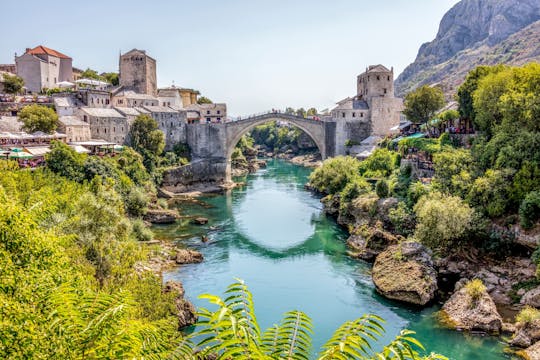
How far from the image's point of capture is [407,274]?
17.5 m

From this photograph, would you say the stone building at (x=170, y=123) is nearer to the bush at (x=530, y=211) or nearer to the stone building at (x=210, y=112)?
the stone building at (x=210, y=112)

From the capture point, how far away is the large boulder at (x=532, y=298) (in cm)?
1509

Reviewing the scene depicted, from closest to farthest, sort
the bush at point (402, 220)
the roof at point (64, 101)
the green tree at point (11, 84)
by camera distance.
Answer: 1. the bush at point (402, 220)
2. the roof at point (64, 101)
3. the green tree at point (11, 84)

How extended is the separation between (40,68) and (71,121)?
49.9ft

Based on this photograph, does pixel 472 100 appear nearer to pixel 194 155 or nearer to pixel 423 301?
pixel 423 301

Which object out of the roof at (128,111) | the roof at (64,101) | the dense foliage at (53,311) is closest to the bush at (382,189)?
the dense foliage at (53,311)

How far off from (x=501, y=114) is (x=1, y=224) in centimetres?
2334

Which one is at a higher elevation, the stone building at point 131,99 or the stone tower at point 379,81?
the stone tower at point 379,81

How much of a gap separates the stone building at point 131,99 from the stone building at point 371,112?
1985cm

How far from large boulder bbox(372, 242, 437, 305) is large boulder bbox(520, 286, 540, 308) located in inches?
115

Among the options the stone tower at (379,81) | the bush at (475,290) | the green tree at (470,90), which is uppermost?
the stone tower at (379,81)

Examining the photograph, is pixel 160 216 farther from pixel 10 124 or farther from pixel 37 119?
pixel 10 124

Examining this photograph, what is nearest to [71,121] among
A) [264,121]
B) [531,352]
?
[264,121]

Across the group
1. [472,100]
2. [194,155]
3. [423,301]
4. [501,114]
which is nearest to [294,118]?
[194,155]
